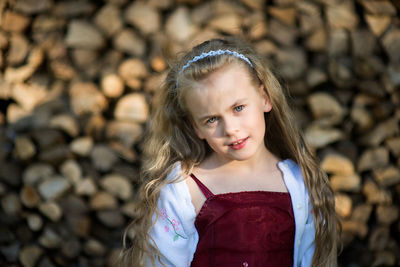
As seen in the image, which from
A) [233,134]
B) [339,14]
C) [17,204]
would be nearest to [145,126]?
[17,204]

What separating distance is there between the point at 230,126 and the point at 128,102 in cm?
86

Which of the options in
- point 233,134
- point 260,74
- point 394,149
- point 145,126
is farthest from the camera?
point 145,126

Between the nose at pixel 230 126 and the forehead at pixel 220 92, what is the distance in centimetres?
3

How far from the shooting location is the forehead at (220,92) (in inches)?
→ 49.0

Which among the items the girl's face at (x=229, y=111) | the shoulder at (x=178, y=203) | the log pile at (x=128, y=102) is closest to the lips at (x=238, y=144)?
the girl's face at (x=229, y=111)

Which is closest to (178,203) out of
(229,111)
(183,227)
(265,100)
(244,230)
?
(183,227)

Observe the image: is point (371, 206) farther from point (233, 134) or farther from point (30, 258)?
point (30, 258)

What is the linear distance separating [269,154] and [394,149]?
713 millimetres

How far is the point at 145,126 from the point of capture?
200cm

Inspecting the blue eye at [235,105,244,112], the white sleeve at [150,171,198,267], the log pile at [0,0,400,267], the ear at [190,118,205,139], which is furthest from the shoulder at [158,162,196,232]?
the log pile at [0,0,400,267]

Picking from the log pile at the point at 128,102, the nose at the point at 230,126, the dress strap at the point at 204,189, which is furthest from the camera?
the log pile at the point at 128,102

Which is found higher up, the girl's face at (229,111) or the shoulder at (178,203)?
the girl's face at (229,111)

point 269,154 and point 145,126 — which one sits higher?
point 145,126

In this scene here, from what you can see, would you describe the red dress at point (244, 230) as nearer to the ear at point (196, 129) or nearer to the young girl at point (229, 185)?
the young girl at point (229, 185)
